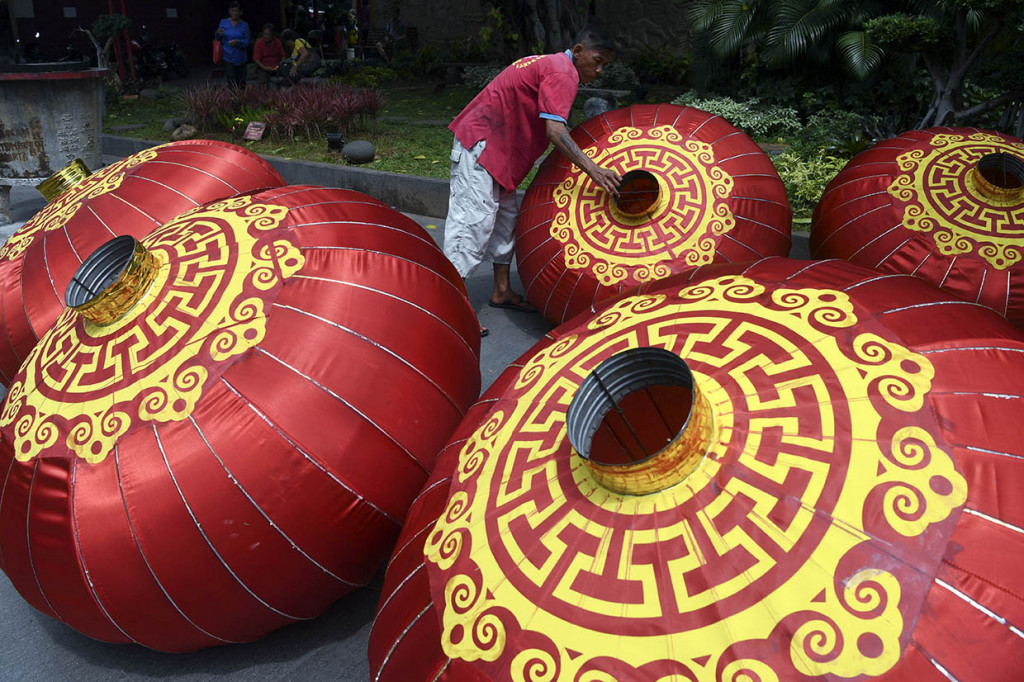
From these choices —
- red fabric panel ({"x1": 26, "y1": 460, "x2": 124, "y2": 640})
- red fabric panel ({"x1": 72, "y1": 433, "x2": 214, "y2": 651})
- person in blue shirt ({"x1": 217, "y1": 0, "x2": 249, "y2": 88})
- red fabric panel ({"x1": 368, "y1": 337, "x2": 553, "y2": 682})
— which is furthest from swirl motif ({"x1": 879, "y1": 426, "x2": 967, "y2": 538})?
person in blue shirt ({"x1": 217, "y1": 0, "x2": 249, "y2": 88})

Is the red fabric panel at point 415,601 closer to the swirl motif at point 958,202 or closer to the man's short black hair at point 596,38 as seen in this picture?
the swirl motif at point 958,202

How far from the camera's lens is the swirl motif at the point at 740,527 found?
1.49 m

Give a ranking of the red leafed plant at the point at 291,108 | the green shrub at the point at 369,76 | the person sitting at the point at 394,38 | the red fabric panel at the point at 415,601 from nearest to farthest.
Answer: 1. the red fabric panel at the point at 415,601
2. the red leafed plant at the point at 291,108
3. the green shrub at the point at 369,76
4. the person sitting at the point at 394,38

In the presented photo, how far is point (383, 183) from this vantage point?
8.53m

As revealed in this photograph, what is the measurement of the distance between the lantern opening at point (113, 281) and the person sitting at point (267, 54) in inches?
500

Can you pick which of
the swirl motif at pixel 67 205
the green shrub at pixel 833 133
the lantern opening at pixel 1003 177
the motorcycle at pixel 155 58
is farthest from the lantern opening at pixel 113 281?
the motorcycle at pixel 155 58

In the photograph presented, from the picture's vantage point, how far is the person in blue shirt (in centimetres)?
1441

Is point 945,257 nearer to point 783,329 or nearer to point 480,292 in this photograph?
point 783,329

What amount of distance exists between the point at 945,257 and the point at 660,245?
143cm

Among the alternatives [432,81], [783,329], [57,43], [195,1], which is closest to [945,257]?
[783,329]

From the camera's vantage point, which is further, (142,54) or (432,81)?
(142,54)

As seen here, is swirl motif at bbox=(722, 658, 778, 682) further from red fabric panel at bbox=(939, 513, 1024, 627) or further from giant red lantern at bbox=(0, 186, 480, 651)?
giant red lantern at bbox=(0, 186, 480, 651)

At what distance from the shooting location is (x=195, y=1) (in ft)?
72.6

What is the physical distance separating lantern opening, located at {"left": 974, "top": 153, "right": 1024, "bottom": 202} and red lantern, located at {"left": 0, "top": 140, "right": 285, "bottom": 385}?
3797 millimetres
